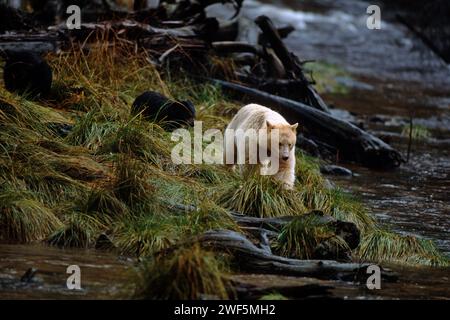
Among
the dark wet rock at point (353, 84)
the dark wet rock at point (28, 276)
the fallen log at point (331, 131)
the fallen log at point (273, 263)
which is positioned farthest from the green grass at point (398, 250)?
the dark wet rock at point (353, 84)

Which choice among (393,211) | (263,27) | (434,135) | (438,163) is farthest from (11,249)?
(434,135)

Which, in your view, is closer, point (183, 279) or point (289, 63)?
point (183, 279)

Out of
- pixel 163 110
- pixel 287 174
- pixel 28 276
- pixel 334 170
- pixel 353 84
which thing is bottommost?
pixel 334 170

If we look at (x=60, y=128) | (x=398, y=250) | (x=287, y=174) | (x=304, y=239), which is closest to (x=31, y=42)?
(x=60, y=128)

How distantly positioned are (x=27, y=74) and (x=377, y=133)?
7.51 meters

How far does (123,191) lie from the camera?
29.2 ft

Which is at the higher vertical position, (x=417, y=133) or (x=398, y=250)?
(x=417, y=133)

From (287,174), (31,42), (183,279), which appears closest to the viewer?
(183,279)

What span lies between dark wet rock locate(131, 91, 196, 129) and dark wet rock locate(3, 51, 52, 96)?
120 cm

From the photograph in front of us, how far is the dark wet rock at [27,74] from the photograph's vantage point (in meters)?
11.3

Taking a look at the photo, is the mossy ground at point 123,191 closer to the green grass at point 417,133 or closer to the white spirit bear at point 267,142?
the white spirit bear at point 267,142

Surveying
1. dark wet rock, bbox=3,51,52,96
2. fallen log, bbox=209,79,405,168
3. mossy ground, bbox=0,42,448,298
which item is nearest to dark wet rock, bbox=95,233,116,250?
mossy ground, bbox=0,42,448,298

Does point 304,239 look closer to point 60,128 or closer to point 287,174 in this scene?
point 287,174

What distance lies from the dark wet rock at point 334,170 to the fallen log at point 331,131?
Result: 903 millimetres
